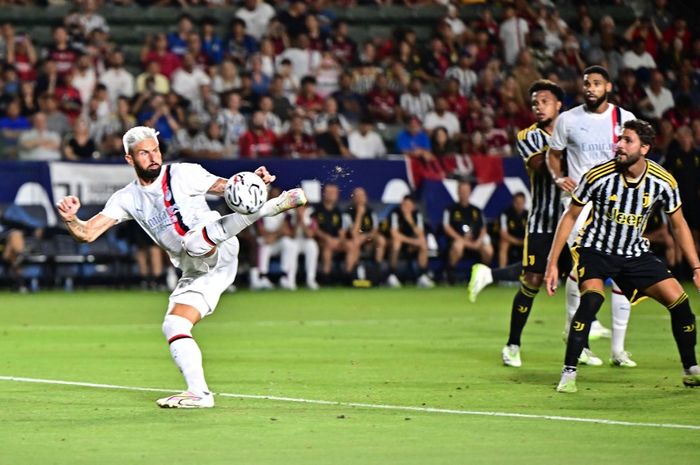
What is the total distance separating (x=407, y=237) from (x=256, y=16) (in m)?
5.93

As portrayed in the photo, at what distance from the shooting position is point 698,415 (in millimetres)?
9250

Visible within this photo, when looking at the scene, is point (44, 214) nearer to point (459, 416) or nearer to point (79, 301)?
point (79, 301)

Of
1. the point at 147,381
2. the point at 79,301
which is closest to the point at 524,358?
the point at 147,381

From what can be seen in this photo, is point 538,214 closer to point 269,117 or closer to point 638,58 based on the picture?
point 269,117

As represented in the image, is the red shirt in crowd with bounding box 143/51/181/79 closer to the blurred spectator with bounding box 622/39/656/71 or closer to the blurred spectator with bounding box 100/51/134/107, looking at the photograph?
the blurred spectator with bounding box 100/51/134/107

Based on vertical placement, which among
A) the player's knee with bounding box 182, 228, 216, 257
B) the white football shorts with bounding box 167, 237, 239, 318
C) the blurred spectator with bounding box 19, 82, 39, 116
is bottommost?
the white football shorts with bounding box 167, 237, 239, 318

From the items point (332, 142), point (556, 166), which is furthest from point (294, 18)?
point (556, 166)

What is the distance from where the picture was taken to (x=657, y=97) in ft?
82.3

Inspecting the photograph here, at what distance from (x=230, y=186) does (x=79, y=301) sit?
11.6 metres

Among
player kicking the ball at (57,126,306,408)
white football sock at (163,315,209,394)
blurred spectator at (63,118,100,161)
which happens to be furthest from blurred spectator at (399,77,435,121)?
white football sock at (163,315,209,394)

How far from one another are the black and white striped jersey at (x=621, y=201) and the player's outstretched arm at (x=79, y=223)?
360cm

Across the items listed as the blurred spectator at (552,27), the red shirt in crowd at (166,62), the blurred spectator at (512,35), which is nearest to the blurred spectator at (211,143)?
the red shirt in crowd at (166,62)

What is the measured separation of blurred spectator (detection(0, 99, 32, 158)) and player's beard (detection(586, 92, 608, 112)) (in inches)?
502

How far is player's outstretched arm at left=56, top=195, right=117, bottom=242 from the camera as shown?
959 centimetres
